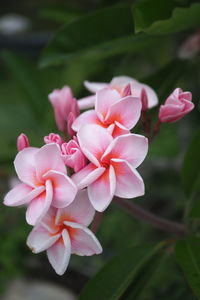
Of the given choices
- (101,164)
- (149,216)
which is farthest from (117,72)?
(101,164)

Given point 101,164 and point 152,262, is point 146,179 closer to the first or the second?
point 152,262

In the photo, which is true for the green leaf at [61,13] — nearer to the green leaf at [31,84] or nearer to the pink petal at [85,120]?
the green leaf at [31,84]

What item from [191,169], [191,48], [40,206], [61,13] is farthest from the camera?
[61,13]

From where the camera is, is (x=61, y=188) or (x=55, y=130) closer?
(x=61, y=188)

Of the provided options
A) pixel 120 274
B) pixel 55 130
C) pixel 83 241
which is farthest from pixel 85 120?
pixel 55 130

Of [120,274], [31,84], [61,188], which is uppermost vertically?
[61,188]

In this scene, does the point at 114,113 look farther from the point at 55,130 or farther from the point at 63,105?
the point at 55,130
